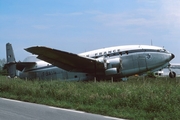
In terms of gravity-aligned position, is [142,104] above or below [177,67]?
below

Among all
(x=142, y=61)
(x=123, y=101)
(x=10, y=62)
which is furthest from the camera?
(x=10, y=62)

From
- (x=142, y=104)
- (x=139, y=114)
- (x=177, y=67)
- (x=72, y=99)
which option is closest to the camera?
(x=139, y=114)

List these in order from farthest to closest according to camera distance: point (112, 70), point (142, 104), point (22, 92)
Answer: point (112, 70), point (22, 92), point (142, 104)

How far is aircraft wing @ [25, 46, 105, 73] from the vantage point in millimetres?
23442

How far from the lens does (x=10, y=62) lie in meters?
31.7

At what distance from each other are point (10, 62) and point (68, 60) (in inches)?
376

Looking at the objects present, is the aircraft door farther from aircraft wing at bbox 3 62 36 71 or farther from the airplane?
aircraft wing at bbox 3 62 36 71

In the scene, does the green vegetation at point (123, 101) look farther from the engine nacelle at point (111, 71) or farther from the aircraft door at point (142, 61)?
the aircraft door at point (142, 61)

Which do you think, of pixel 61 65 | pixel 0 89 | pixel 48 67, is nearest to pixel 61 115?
pixel 0 89

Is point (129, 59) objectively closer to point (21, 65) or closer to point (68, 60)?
point (68, 60)

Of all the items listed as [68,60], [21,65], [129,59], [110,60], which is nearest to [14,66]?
[21,65]

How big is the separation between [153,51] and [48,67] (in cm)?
1069

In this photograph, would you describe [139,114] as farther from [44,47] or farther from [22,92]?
[44,47]

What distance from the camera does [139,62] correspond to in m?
24.8
